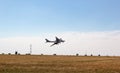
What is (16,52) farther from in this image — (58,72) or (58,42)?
(58,72)

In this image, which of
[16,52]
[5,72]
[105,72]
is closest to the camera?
[5,72]

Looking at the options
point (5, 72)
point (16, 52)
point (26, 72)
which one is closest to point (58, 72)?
point (26, 72)

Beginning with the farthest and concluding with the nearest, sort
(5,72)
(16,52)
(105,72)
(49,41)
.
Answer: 1. (16,52)
2. (49,41)
3. (105,72)
4. (5,72)

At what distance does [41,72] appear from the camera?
132ft

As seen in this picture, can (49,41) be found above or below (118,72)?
above

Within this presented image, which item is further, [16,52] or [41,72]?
[16,52]

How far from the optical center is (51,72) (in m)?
40.1

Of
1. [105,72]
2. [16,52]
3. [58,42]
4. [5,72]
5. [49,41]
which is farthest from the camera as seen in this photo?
[16,52]

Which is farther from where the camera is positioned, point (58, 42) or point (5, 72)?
point (58, 42)

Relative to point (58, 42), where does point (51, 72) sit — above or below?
below

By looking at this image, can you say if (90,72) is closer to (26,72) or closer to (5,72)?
(26,72)

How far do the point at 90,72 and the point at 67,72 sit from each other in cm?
310

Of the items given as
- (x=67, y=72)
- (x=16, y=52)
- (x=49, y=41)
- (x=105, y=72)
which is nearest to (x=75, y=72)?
(x=67, y=72)

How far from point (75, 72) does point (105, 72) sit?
4.17 metres
